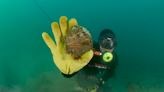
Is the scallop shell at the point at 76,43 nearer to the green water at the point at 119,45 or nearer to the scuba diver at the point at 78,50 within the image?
the scuba diver at the point at 78,50

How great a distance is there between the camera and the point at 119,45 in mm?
1163

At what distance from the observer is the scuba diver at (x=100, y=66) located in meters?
1.04

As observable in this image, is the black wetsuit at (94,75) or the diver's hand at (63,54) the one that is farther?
the black wetsuit at (94,75)

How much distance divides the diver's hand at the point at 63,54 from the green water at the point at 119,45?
0.16 metres

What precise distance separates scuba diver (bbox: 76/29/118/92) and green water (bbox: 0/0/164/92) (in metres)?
0.04

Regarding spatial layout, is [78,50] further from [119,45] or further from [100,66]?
[119,45]

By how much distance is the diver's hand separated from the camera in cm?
100

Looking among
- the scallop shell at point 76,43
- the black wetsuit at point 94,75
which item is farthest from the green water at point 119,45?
the scallop shell at point 76,43

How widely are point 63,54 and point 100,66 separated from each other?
139mm
